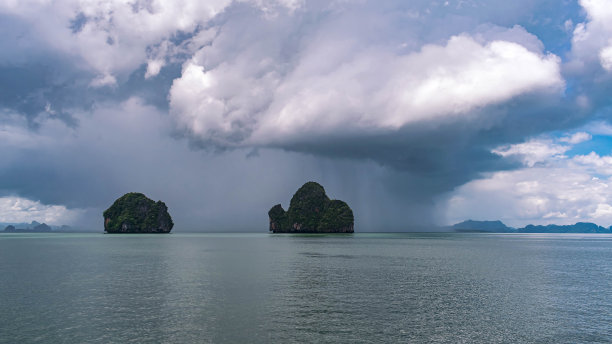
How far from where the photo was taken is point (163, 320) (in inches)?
1154

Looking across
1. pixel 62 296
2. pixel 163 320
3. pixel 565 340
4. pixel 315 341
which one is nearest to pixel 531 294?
pixel 565 340

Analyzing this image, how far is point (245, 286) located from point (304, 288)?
7.37m

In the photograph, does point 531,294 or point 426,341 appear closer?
point 426,341

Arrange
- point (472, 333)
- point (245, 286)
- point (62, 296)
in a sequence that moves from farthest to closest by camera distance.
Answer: point (245, 286)
point (62, 296)
point (472, 333)

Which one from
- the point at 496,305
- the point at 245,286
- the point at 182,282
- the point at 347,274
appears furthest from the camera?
the point at 347,274

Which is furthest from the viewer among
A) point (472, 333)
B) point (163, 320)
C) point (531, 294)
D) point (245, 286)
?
Answer: point (245, 286)

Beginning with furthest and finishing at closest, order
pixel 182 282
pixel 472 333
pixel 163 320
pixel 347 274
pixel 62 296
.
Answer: pixel 347 274 → pixel 182 282 → pixel 62 296 → pixel 163 320 → pixel 472 333

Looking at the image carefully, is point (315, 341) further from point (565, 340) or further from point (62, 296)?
point (62, 296)

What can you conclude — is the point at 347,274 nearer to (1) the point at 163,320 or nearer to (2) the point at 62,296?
(1) the point at 163,320

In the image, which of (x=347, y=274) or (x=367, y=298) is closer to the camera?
(x=367, y=298)

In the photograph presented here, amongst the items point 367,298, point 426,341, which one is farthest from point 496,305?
point 426,341

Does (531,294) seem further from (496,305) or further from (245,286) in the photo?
(245,286)

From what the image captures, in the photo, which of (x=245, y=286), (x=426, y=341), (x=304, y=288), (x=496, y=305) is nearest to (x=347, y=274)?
(x=304, y=288)

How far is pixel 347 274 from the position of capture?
5634 cm
